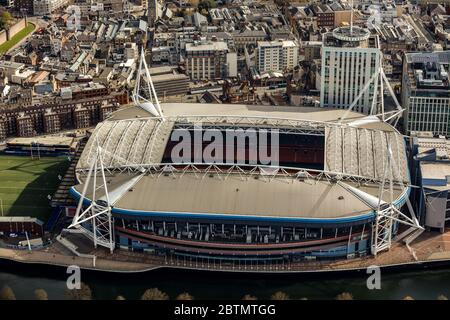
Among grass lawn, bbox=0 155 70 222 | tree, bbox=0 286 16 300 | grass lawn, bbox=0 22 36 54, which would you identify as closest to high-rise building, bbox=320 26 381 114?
grass lawn, bbox=0 155 70 222

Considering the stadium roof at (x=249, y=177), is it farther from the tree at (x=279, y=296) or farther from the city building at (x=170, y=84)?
the city building at (x=170, y=84)

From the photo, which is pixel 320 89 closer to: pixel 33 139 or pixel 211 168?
pixel 211 168

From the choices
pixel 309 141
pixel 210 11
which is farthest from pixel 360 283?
pixel 210 11

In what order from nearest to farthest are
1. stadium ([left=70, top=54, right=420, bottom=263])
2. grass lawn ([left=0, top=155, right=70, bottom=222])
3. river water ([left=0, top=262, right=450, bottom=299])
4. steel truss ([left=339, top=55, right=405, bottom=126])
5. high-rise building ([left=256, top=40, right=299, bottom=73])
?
river water ([left=0, top=262, right=450, bottom=299])
stadium ([left=70, top=54, right=420, bottom=263])
grass lawn ([left=0, top=155, right=70, bottom=222])
steel truss ([left=339, top=55, right=405, bottom=126])
high-rise building ([left=256, top=40, right=299, bottom=73])

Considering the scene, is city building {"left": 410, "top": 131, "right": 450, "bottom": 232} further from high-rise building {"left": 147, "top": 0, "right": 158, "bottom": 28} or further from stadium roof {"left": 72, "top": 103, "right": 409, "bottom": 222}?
high-rise building {"left": 147, "top": 0, "right": 158, "bottom": 28}

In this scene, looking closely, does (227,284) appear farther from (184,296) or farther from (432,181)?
(432,181)

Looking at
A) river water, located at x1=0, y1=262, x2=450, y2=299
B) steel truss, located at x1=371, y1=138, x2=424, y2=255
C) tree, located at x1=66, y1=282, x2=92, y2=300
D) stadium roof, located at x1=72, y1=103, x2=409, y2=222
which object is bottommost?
river water, located at x1=0, y1=262, x2=450, y2=299
